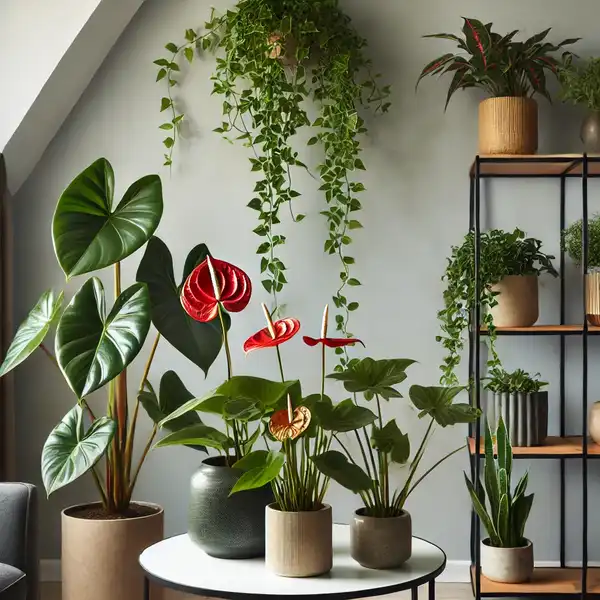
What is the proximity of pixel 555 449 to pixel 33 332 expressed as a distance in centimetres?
182

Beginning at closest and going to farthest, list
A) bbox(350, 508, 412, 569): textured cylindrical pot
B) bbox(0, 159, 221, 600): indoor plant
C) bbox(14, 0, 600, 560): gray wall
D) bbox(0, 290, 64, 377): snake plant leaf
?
bbox(350, 508, 412, 569): textured cylindrical pot → bbox(0, 159, 221, 600): indoor plant → bbox(0, 290, 64, 377): snake plant leaf → bbox(14, 0, 600, 560): gray wall

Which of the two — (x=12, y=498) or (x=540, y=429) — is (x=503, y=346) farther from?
(x=12, y=498)

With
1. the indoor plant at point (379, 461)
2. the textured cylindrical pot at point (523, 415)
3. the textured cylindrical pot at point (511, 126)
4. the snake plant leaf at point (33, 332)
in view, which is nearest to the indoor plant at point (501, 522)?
the textured cylindrical pot at point (523, 415)

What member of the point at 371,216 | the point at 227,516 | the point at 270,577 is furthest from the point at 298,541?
the point at 371,216

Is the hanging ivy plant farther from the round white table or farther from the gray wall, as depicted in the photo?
the round white table

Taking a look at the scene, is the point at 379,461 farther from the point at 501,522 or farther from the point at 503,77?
the point at 503,77

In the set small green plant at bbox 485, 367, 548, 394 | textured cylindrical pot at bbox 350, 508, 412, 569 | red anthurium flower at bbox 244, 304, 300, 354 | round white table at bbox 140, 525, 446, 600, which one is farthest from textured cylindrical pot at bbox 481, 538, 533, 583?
red anthurium flower at bbox 244, 304, 300, 354

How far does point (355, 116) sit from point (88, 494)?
5.98 feet

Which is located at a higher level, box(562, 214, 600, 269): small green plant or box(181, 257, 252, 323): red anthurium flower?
box(562, 214, 600, 269): small green plant

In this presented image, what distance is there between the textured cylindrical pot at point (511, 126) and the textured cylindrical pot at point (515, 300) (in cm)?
46

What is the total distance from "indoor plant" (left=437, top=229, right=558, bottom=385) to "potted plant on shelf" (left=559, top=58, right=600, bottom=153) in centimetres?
41

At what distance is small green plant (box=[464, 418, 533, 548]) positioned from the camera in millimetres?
2850

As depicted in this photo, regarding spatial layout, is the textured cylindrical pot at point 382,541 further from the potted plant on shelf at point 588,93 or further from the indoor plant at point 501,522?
the potted plant on shelf at point 588,93

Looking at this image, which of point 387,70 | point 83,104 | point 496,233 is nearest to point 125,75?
point 83,104
